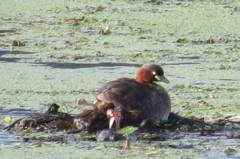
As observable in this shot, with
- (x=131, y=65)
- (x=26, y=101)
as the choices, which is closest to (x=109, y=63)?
(x=131, y=65)

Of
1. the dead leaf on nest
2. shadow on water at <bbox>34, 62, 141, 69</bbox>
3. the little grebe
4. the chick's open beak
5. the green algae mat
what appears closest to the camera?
the green algae mat

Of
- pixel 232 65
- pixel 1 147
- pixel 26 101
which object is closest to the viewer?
pixel 1 147

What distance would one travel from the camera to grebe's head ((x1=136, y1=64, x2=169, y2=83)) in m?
7.30

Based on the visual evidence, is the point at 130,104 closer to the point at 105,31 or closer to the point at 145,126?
the point at 145,126

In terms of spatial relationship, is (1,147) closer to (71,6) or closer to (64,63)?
(64,63)

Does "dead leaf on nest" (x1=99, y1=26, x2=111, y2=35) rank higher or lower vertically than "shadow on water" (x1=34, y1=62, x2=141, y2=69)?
higher

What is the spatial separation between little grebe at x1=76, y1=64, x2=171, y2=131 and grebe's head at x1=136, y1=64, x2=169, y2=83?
4.0 inches

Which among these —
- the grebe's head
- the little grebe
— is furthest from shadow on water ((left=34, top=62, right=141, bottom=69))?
the little grebe

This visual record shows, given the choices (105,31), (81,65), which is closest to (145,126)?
(81,65)

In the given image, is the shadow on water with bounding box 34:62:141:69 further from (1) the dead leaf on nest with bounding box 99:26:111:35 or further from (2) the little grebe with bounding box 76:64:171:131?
(2) the little grebe with bounding box 76:64:171:131

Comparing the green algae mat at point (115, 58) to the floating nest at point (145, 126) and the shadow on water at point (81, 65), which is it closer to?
the shadow on water at point (81, 65)

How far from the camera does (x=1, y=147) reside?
6.26 m

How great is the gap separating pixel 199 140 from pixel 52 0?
8.35m

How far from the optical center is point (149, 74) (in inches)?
288
